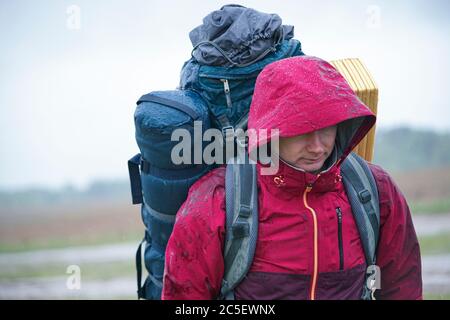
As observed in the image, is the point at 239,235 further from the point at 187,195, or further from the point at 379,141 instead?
the point at 379,141

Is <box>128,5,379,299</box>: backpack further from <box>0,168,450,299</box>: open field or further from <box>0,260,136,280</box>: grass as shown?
<box>0,260,136,280</box>: grass

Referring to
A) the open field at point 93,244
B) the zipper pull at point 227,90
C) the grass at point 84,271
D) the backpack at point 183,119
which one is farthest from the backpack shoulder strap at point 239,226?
the grass at point 84,271

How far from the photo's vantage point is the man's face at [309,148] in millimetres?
2318

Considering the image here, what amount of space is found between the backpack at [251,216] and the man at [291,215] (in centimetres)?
3

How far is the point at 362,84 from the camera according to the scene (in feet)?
9.25

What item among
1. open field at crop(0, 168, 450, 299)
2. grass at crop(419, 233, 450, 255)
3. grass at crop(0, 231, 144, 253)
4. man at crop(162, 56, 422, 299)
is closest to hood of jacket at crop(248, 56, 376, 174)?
man at crop(162, 56, 422, 299)

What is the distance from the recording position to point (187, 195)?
8.54 ft

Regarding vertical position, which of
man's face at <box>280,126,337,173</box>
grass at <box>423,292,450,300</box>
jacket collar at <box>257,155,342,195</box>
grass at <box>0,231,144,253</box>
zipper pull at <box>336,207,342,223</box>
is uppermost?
man's face at <box>280,126,337,173</box>

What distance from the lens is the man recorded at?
2.30m

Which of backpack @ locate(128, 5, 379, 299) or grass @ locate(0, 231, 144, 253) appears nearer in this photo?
backpack @ locate(128, 5, 379, 299)

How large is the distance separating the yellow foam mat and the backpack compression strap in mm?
399

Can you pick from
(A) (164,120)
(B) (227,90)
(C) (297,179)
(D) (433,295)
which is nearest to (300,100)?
(C) (297,179)

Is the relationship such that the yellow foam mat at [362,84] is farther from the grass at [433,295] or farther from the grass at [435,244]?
the grass at [435,244]
